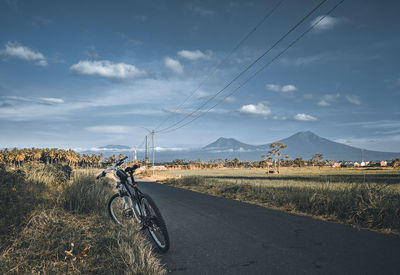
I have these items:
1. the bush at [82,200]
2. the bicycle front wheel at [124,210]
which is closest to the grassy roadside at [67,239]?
the bush at [82,200]

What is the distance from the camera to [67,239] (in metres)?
4.29

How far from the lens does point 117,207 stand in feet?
20.7

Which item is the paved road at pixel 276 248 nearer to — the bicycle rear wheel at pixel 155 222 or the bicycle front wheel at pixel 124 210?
the bicycle rear wheel at pixel 155 222

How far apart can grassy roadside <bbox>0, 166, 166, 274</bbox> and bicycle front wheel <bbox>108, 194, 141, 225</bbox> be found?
218 millimetres

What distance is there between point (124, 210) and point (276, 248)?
3.35 meters

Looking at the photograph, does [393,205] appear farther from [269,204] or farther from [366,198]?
[269,204]

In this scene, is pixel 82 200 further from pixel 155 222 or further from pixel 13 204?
pixel 155 222

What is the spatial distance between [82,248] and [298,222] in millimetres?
5330

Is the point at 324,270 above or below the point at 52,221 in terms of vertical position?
below

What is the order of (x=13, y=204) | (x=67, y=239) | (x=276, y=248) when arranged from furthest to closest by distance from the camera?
(x=13, y=204), (x=276, y=248), (x=67, y=239)

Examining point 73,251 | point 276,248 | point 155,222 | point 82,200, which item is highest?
point 82,200

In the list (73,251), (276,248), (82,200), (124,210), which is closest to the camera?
(73,251)

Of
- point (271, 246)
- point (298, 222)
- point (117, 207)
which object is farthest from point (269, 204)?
point (117, 207)

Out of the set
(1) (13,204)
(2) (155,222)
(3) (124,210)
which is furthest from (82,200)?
(2) (155,222)
